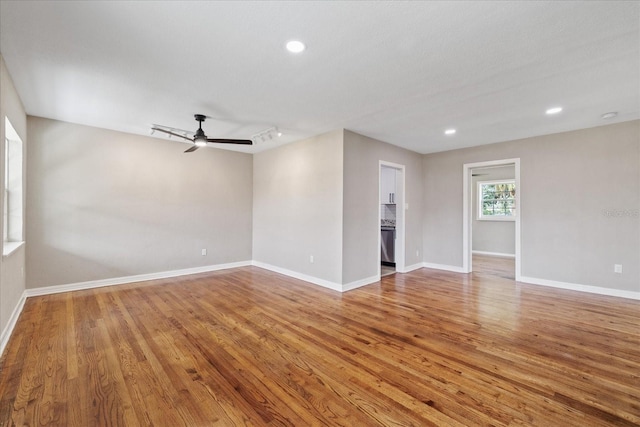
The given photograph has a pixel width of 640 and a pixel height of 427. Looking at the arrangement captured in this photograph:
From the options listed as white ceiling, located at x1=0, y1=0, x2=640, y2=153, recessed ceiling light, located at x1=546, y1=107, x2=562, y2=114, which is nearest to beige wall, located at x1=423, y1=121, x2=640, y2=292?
white ceiling, located at x1=0, y1=0, x2=640, y2=153

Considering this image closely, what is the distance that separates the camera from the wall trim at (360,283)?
14.8 feet

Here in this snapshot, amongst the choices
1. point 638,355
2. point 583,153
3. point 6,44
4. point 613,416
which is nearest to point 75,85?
point 6,44

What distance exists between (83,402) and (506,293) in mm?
5081

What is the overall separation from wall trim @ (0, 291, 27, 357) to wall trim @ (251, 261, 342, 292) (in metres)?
3.63

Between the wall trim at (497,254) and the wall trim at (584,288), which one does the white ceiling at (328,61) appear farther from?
the wall trim at (497,254)

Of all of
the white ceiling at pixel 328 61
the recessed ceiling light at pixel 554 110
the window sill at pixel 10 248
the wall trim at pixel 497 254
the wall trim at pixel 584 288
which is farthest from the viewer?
the wall trim at pixel 497 254

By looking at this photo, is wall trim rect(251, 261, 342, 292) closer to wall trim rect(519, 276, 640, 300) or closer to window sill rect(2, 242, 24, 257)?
wall trim rect(519, 276, 640, 300)

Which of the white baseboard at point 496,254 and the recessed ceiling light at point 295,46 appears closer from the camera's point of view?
the recessed ceiling light at point 295,46

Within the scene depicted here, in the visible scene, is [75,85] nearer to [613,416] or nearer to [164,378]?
[164,378]

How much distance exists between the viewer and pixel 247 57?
246 cm

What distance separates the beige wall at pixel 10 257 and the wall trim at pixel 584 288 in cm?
702

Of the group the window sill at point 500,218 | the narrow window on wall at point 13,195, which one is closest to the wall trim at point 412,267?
the window sill at point 500,218

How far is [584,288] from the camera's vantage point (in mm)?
4477

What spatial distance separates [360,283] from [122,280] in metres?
4.09
